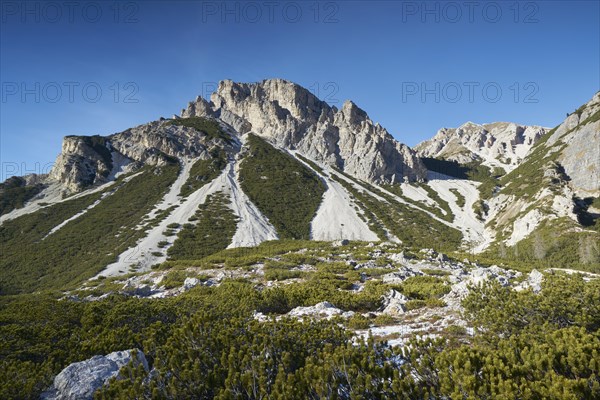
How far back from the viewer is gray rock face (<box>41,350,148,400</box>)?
7449 millimetres

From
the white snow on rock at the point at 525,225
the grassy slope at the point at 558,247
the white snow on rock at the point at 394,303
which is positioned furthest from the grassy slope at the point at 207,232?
the white snow on rock at the point at 525,225

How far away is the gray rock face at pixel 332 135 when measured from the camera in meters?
157

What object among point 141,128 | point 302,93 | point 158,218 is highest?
point 302,93

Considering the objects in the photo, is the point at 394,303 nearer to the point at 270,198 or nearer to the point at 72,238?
the point at 72,238

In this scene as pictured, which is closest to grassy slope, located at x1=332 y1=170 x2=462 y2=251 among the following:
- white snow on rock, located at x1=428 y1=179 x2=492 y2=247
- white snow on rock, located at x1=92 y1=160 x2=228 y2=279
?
white snow on rock, located at x1=428 y1=179 x2=492 y2=247

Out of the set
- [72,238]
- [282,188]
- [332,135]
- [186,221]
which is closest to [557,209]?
[282,188]

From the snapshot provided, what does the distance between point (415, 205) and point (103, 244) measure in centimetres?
10455

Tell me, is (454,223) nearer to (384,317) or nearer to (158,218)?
(158,218)

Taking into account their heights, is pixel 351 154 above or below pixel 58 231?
above

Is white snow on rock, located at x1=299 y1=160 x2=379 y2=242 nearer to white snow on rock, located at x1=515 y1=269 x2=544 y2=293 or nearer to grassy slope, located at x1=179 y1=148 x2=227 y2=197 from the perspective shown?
grassy slope, located at x1=179 y1=148 x2=227 y2=197

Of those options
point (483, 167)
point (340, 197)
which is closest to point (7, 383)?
point (340, 197)

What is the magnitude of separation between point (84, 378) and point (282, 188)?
354 feet

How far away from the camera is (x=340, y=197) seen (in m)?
116

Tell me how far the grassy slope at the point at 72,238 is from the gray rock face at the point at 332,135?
8038 cm
